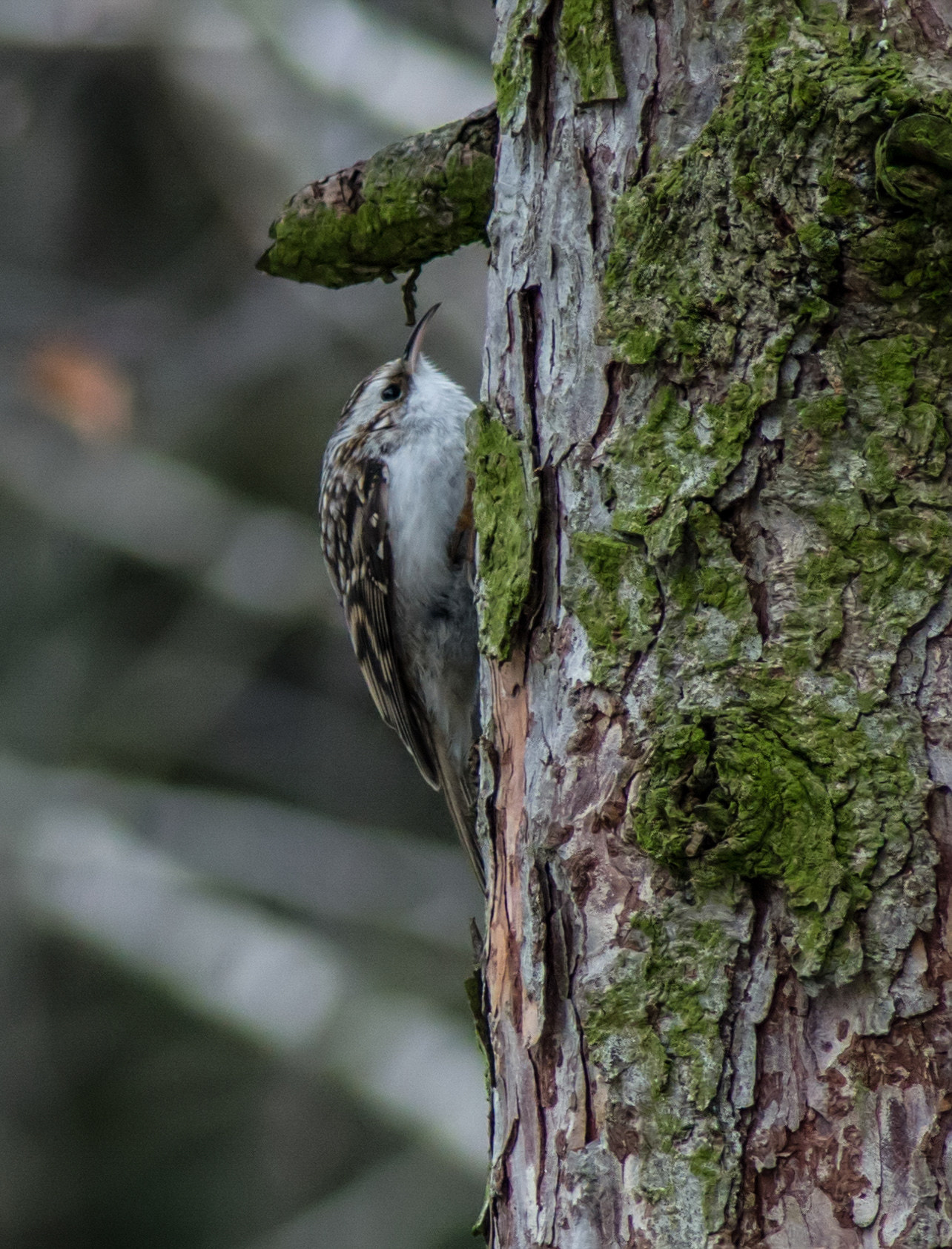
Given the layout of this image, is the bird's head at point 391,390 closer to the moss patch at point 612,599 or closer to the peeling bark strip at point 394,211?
the peeling bark strip at point 394,211

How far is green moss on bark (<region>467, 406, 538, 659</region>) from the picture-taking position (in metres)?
1.96

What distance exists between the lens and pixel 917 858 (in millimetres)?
1598

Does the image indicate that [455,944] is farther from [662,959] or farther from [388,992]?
[662,959]

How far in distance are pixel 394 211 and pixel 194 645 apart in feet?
22.0

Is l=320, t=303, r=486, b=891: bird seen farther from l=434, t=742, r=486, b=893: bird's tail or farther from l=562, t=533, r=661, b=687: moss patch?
l=562, t=533, r=661, b=687: moss patch

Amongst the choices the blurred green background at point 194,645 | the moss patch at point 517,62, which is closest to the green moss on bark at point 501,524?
the moss patch at point 517,62

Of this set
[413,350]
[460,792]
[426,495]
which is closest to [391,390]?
[413,350]

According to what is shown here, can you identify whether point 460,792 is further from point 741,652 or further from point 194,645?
point 194,645

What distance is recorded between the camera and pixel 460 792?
3.71 m

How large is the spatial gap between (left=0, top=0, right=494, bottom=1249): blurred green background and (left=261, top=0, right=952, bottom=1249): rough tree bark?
5.54 meters

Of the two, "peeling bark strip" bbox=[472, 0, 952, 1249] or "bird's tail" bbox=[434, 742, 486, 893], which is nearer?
"peeling bark strip" bbox=[472, 0, 952, 1249]

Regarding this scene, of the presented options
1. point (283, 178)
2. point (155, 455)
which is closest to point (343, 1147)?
point (155, 455)

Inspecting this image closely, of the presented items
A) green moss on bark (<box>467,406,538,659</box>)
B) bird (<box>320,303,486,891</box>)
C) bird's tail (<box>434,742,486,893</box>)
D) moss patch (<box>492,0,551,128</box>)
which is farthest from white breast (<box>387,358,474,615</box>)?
moss patch (<box>492,0,551,128</box>)

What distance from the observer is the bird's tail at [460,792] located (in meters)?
3.57
